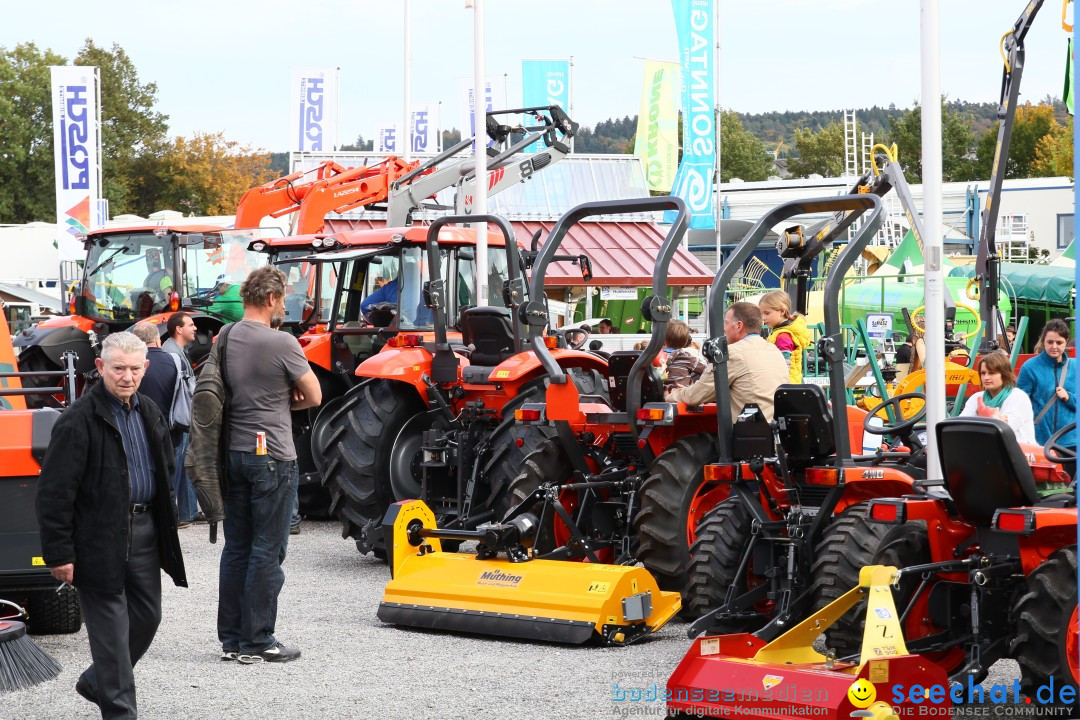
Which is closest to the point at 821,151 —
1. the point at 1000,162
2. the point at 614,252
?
the point at 614,252

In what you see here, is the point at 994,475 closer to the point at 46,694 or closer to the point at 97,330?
the point at 46,694

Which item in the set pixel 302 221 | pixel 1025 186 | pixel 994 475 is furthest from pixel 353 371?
pixel 1025 186

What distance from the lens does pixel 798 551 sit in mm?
6473

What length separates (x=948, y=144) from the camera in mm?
54812

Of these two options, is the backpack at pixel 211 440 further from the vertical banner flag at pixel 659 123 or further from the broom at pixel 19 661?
the vertical banner flag at pixel 659 123

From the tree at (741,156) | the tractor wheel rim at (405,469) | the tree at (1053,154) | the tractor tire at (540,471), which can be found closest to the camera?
the tractor tire at (540,471)

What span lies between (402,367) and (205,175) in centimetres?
4495

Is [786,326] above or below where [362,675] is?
above

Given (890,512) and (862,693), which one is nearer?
(862,693)

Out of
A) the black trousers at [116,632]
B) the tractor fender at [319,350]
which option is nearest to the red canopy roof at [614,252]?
the tractor fender at [319,350]

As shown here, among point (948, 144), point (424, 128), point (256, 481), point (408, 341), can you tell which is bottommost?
point (256, 481)

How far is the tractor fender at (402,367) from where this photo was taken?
31.6ft

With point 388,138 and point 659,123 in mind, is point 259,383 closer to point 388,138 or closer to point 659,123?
point 659,123

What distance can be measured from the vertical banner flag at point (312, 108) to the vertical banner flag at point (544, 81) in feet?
17.4
